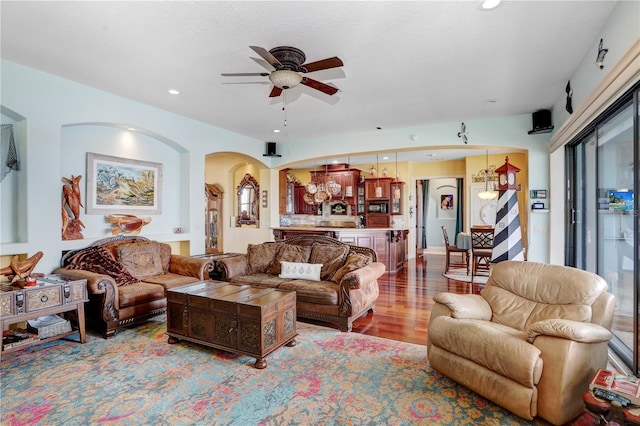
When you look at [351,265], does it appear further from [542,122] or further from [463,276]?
[463,276]

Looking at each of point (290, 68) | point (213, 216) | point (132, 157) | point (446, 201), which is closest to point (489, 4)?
point (290, 68)

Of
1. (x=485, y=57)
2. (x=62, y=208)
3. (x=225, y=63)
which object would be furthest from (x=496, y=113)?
(x=62, y=208)

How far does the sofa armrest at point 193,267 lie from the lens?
4.42 meters

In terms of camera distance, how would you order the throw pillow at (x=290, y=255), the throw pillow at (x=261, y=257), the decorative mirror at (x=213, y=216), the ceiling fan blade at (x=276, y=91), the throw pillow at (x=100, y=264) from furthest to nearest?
the decorative mirror at (x=213, y=216) → the throw pillow at (x=261, y=257) → the throw pillow at (x=290, y=255) → the throw pillow at (x=100, y=264) → the ceiling fan blade at (x=276, y=91)

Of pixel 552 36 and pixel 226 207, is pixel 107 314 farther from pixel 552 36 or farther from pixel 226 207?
pixel 226 207

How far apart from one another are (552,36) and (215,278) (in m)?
4.69

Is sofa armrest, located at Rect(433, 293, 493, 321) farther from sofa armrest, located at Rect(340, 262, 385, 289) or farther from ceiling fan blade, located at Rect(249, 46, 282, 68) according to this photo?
ceiling fan blade, located at Rect(249, 46, 282, 68)

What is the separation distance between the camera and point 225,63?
326 cm

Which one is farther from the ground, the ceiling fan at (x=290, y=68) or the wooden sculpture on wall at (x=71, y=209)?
the ceiling fan at (x=290, y=68)

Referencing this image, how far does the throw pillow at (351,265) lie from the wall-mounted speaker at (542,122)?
10.4 ft

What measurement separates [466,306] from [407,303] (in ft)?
6.93

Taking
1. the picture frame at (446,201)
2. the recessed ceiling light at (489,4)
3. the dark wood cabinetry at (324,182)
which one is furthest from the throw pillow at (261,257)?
the picture frame at (446,201)

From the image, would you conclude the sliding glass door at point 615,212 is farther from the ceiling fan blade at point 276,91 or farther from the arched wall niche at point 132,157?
the arched wall niche at point 132,157

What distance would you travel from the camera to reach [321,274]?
14.0 feet
